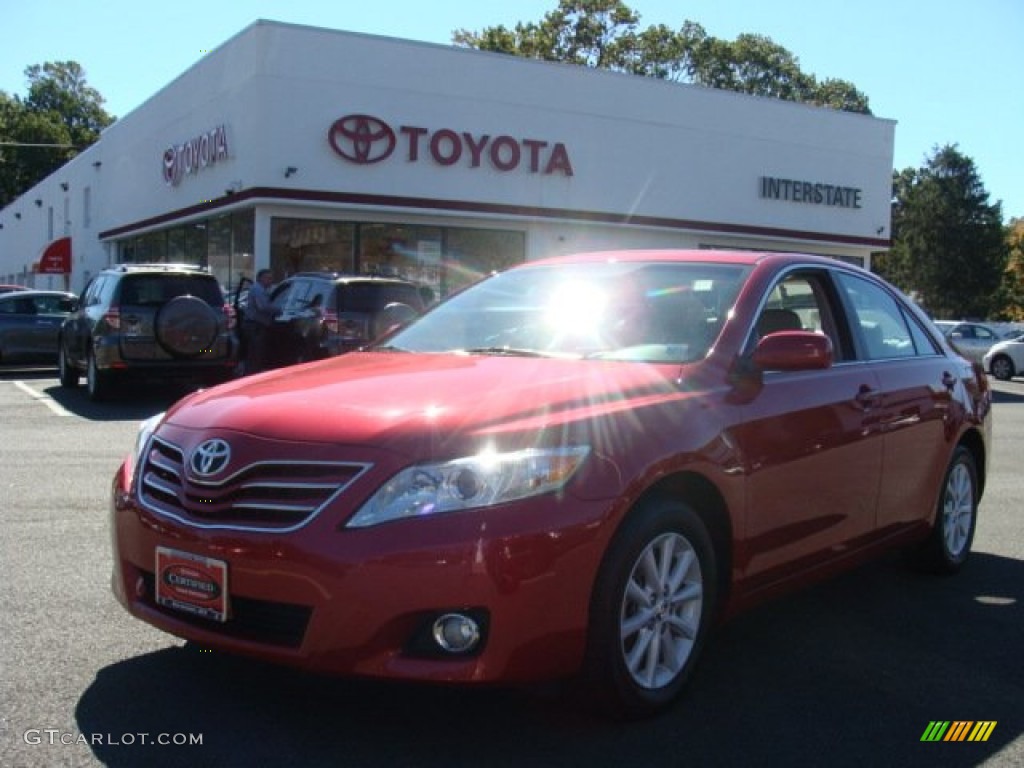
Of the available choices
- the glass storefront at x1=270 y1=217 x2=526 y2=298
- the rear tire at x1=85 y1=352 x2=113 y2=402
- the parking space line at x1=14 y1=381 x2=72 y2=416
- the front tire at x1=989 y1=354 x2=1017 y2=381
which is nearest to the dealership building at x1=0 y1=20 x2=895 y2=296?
the glass storefront at x1=270 y1=217 x2=526 y2=298

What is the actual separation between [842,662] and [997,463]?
263 inches

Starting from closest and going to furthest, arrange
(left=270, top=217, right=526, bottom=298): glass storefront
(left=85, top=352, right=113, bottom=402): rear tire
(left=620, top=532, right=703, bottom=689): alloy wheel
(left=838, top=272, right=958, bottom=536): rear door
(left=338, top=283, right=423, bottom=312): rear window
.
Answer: (left=620, top=532, right=703, bottom=689): alloy wheel
(left=838, top=272, right=958, bottom=536): rear door
(left=85, top=352, right=113, bottom=402): rear tire
(left=338, top=283, right=423, bottom=312): rear window
(left=270, top=217, right=526, bottom=298): glass storefront

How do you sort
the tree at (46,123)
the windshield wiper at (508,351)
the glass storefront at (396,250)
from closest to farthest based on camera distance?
1. the windshield wiper at (508,351)
2. the glass storefront at (396,250)
3. the tree at (46,123)

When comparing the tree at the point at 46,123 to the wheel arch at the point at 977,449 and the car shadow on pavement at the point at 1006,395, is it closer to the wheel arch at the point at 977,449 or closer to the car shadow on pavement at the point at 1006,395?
the car shadow on pavement at the point at 1006,395

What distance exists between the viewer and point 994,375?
27.2 metres

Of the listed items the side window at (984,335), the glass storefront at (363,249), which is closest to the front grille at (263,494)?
the glass storefront at (363,249)

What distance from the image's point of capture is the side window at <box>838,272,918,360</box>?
196 inches

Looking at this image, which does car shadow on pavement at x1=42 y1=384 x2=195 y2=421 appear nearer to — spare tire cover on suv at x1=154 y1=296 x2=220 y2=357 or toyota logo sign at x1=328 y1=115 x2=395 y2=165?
spare tire cover on suv at x1=154 y1=296 x2=220 y2=357

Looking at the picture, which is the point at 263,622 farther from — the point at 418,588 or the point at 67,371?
the point at 67,371

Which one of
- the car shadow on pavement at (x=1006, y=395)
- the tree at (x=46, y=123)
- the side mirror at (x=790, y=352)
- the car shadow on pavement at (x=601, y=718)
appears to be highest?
the tree at (x=46, y=123)

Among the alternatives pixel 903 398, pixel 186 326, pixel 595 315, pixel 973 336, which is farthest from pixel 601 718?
pixel 973 336

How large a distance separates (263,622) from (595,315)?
76.3 inches

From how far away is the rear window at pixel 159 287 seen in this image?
41.9ft

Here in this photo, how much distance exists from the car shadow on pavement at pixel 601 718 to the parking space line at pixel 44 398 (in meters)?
9.05
